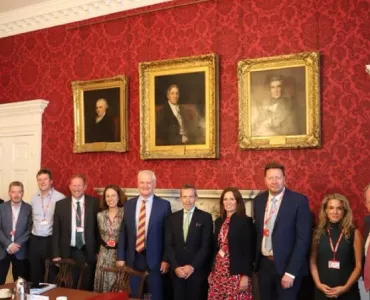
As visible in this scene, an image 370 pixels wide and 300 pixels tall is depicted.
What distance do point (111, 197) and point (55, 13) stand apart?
3.18 metres

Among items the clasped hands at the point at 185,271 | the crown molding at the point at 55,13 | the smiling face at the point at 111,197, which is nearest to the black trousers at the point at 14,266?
the smiling face at the point at 111,197

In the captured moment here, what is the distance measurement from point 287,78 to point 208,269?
2163 millimetres

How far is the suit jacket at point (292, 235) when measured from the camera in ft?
13.4

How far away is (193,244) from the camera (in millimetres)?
4504

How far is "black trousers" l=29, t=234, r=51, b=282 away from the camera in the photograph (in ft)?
17.7

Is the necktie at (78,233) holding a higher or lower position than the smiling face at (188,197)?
lower

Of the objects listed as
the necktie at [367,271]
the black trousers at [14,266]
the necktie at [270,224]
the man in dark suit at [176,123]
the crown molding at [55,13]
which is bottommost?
the black trousers at [14,266]

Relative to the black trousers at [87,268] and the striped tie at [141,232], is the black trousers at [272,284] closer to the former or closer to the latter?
the striped tie at [141,232]

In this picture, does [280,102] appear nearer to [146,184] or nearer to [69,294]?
[146,184]

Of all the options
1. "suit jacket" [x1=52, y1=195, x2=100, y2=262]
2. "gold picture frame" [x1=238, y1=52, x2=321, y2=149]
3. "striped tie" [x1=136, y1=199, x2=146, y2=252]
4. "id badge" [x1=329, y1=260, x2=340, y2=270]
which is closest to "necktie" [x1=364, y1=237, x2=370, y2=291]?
"id badge" [x1=329, y1=260, x2=340, y2=270]

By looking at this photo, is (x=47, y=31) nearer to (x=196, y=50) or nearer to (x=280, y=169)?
(x=196, y=50)

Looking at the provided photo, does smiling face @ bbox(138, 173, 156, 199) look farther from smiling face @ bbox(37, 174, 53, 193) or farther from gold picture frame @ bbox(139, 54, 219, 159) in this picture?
smiling face @ bbox(37, 174, 53, 193)

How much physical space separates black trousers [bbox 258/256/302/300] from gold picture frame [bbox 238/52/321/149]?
1.39m

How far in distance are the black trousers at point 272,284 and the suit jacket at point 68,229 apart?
1838 millimetres
